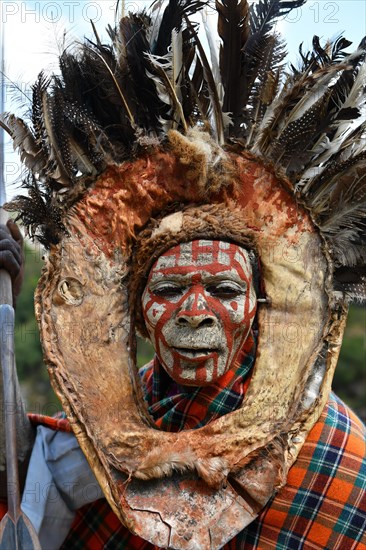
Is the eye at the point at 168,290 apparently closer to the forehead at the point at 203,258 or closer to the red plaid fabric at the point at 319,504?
the forehead at the point at 203,258

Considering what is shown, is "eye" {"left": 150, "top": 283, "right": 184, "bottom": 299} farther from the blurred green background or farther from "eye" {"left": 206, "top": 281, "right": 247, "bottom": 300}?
the blurred green background

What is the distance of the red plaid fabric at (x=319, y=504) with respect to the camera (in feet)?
10.1

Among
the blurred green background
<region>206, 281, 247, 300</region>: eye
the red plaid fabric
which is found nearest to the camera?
the red plaid fabric

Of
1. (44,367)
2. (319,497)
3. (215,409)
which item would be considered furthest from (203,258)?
(44,367)

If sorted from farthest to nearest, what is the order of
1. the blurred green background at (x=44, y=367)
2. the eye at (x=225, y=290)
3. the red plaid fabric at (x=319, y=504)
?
1. the blurred green background at (x=44, y=367)
2. the eye at (x=225, y=290)
3. the red plaid fabric at (x=319, y=504)

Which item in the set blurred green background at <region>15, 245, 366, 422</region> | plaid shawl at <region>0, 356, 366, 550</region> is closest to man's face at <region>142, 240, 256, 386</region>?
plaid shawl at <region>0, 356, 366, 550</region>

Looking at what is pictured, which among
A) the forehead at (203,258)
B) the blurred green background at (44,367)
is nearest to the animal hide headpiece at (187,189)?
the forehead at (203,258)

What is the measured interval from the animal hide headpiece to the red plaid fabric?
15 centimetres

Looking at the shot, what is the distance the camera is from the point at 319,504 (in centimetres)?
309

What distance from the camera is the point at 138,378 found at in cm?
335

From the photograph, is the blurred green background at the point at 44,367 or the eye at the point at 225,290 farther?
the blurred green background at the point at 44,367

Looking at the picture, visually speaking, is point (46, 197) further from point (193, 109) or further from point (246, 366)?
point (246, 366)

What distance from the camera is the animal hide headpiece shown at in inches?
127

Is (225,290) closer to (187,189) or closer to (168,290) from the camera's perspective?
(168,290)
